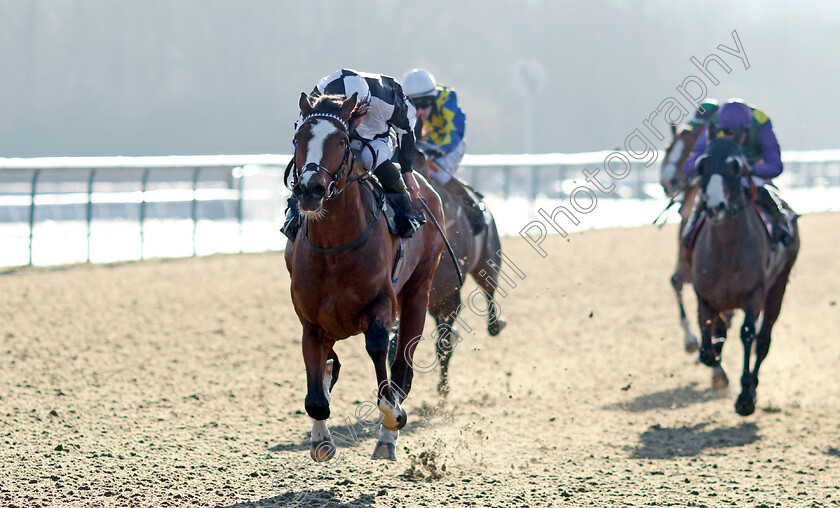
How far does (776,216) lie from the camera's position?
7.76 metres

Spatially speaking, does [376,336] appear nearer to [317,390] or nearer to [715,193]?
[317,390]

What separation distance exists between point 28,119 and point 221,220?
25.7 m

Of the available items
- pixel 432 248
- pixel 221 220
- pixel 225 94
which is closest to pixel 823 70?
pixel 225 94

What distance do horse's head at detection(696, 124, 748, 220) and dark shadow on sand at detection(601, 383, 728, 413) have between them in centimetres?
160

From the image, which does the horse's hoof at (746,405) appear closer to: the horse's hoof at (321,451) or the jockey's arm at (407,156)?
the jockey's arm at (407,156)

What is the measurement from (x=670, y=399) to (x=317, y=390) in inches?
162

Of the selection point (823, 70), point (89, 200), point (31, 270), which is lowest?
point (31, 270)

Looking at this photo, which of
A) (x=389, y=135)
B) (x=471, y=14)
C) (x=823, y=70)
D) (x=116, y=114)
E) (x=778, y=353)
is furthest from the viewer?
(x=823, y=70)

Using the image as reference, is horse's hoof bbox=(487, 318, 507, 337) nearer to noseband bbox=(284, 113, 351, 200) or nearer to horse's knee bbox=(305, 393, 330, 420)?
horse's knee bbox=(305, 393, 330, 420)

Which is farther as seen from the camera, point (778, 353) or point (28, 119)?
point (28, 119)

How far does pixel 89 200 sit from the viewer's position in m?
12.6

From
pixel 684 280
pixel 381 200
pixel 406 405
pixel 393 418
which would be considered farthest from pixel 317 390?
pixel 684 280

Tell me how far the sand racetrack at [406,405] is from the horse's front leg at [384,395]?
23cm

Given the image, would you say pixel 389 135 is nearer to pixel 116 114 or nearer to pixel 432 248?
pixel 432 248
